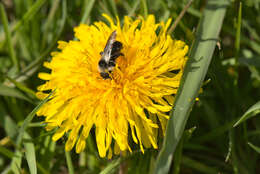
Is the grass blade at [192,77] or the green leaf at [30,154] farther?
the green leaf at [30,154]

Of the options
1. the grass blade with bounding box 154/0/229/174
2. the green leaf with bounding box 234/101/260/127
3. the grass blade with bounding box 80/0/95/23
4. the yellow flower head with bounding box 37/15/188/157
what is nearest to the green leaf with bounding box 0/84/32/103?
the yellow flower head with bounding box 37/15/188/157

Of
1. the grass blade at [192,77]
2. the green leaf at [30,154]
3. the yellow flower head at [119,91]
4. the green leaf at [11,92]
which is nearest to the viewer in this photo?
the grass blade at [192,77]

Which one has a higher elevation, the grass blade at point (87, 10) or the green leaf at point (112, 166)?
the grass blade at point (87, 10)

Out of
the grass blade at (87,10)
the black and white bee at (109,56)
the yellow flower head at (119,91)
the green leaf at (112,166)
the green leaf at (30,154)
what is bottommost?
the green leaf at (112,166)

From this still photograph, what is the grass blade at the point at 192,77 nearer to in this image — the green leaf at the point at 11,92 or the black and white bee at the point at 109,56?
the black and white bee at the point at 109,56

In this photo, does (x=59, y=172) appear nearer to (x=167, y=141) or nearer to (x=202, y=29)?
(x=167, y=141)

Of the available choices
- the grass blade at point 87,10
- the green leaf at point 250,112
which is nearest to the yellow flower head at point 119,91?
the green leaf at point 250,112

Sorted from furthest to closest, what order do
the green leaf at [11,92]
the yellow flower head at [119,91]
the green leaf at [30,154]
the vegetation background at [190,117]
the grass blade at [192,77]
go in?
the green leaf at [11,92], the vegetation background at [190,117], the green leaf at [30,154], the yellow flower head at [119,91], the grass blade at [192,77]
